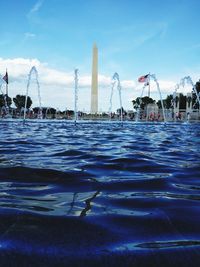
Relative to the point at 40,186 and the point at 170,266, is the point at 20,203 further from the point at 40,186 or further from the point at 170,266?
the point at 170,266

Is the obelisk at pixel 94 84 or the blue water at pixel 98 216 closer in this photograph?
the blue water at pixel 98 216

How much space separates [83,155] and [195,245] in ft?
15.7

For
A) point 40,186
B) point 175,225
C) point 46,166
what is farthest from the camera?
point 46,166

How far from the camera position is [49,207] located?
→ 122 inches

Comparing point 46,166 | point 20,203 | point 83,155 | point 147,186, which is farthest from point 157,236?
point 83,155

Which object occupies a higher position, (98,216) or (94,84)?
(94,84)

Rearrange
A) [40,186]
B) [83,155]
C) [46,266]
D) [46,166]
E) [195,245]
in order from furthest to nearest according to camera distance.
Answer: [83,155]
[46,166]
[40,186]
[195,245]
[46,266]

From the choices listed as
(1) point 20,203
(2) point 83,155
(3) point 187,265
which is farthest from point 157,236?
(2) point 83,155

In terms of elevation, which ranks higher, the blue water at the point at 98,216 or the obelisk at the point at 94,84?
the obelisk at the point at 94,84

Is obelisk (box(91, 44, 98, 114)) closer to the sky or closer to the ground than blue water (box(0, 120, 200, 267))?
closer to the sky

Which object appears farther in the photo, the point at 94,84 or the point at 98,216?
the point at 94,84

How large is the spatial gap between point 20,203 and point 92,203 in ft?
1.96

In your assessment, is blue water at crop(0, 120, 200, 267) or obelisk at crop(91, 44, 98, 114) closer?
blue water at crop(0, 120, 200, 267)

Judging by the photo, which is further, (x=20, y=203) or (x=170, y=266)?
(x=20, y=203)
